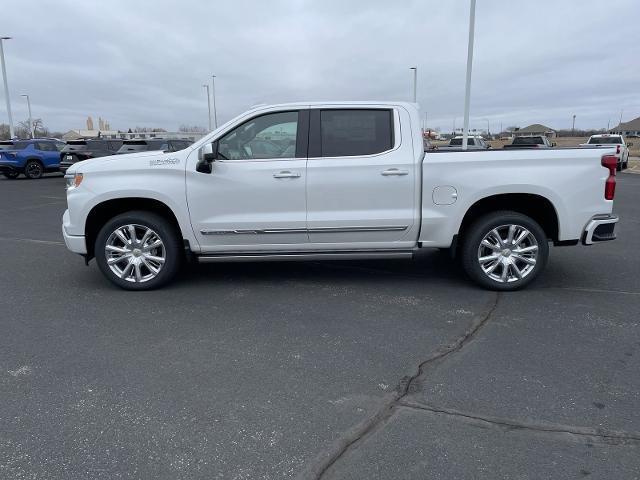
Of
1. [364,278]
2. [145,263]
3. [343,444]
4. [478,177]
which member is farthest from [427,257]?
[343,444]

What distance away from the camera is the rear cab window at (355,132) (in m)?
5.15

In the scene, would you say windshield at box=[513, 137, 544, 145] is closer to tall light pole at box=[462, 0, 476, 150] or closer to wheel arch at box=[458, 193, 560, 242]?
tall light pole at box=[462, 0, 476, 150]

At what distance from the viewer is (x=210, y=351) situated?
3.88 m

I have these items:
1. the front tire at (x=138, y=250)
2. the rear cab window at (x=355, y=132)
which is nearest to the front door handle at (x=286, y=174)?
the rear cab window at (x=355, y=132)

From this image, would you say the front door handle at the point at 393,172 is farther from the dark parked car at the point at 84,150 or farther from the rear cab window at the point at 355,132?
the dark parked car at the point at 84,150

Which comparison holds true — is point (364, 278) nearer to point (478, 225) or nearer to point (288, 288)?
point (288, 288)

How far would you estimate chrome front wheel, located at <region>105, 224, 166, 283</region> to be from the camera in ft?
17.2

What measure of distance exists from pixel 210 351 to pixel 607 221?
4.08 meters

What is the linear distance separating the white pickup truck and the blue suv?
17844mm

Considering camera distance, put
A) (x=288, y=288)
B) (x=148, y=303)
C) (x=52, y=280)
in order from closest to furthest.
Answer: (x=148, y=303), (x=288, y=288), (x=52, y=280)

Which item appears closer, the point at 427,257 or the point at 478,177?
the point at 478,177

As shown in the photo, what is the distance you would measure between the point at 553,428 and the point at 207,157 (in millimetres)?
3743

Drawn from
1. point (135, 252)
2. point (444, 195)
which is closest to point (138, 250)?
point (135, 252)

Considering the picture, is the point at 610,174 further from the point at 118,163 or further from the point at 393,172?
the point at 118,163
